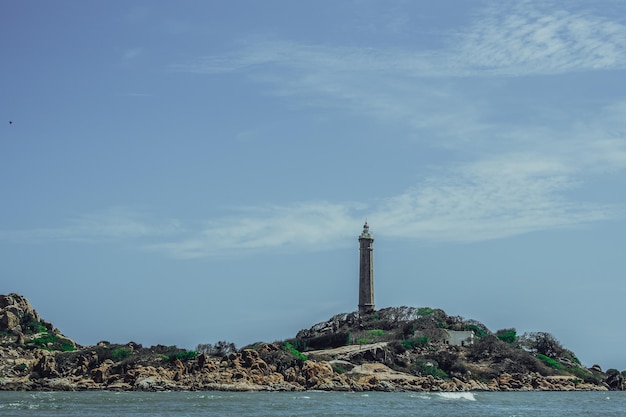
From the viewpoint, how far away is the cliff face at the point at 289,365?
71.1 m

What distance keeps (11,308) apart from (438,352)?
42870mm

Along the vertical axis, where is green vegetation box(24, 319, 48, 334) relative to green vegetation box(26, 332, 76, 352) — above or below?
above

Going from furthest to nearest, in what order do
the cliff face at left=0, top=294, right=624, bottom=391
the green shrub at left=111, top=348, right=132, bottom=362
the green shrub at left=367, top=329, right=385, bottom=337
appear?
1. the green shrub at left=367, top=329, right=385, bottom=337
2. the green shrub at left=111, top=348, right=132, bottom=362
3. the cliff face at left=0, top=294, right=624, bottom=391

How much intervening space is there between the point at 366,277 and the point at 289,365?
26.8 metres

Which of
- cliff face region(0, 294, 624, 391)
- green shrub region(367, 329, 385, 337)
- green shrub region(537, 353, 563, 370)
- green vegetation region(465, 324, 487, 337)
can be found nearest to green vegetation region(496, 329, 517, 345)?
green vegetation region(465, 324, 487, 337)

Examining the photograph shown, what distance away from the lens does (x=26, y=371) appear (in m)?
74.9

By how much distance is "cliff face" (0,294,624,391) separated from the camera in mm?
71062

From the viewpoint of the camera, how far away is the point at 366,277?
100m

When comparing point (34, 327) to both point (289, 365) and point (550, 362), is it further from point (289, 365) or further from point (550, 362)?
point (550, 362)

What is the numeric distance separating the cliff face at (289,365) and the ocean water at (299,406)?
7.35 metres

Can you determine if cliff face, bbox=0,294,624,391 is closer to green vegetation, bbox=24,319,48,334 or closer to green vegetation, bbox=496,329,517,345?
green vegetation, bbox=24,319,48,334

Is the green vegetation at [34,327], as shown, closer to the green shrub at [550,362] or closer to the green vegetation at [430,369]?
the green vegetation at [430,369]

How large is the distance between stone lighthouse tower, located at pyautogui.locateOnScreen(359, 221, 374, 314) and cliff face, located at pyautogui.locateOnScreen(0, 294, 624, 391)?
297cm

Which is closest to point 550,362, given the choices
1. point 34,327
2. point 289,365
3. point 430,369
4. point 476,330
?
point 476,330
